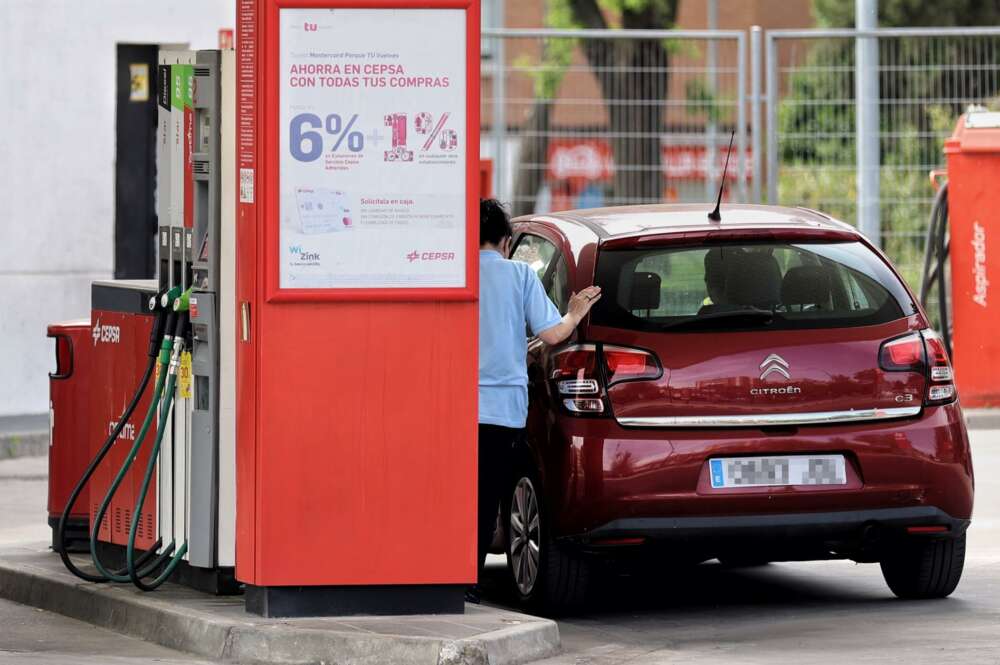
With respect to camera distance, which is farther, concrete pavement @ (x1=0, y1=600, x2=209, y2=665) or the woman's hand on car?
the woman's hand on car

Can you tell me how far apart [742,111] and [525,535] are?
9.79 meters

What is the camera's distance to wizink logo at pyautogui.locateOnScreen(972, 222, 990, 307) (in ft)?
50.6

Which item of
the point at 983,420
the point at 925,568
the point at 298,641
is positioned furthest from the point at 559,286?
the point at 983,420

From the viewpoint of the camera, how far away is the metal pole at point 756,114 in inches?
684

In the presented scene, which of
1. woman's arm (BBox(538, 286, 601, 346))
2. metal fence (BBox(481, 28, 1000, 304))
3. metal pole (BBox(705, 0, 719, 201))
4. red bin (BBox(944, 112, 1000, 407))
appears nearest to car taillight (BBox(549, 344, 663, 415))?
woman's arm (BBox(538, 286, 601, 346))

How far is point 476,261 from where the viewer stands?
24.1 ft

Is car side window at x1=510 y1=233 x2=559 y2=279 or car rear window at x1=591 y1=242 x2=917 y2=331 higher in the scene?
car side window at x1=510 y1=233 x2=559 y2=279

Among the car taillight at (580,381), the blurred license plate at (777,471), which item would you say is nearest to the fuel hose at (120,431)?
the car taillight at (580,381)

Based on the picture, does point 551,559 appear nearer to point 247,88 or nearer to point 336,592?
point 336,592

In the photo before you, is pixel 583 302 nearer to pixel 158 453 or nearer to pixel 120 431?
pixel 158 453

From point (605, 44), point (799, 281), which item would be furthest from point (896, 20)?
point (799, 281)

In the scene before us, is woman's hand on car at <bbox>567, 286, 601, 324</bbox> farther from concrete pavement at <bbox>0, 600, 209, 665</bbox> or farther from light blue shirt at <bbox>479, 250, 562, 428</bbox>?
concrete pavement at <bbox>0, 600, 209, 665</bbox>

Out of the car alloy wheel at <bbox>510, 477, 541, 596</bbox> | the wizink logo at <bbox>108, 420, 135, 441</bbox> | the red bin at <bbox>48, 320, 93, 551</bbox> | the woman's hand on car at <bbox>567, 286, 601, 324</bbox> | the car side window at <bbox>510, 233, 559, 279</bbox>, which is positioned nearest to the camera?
the woman's hand on car at <bbox>567, 286, 601, 324</bbox>

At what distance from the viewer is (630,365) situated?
7.88 m
